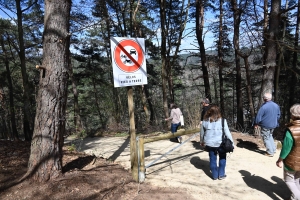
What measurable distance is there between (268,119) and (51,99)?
5057 mm

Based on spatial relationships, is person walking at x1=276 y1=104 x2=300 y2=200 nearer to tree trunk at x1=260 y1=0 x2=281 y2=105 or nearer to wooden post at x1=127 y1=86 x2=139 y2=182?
wooden post at x1=127 y1=86 x2=139 y2=182

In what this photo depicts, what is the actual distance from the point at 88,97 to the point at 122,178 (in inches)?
833

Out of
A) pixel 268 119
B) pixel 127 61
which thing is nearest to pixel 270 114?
pixel 268 119

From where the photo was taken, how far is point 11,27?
41.2 ft

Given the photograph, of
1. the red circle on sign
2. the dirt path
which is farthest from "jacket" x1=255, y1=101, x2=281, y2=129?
the red circle on sign

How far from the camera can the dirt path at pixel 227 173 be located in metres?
3.77

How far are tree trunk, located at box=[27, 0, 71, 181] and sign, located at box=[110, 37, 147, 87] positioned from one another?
0.86 metres

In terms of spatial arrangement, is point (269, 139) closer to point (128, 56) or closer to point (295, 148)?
point (295, 148)

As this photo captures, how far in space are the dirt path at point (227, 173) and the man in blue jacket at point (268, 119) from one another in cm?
36

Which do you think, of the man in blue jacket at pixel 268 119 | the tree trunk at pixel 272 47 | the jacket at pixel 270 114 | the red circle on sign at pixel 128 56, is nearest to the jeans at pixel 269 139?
the man in blue jacket at pixel 268 119

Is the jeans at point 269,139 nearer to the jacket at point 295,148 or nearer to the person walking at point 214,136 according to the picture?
the person walking at point 214,136

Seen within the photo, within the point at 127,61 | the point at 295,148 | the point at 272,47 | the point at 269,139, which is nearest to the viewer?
the point at 295,148

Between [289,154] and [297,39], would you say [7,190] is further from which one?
[297,39]

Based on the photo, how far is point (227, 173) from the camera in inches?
183
